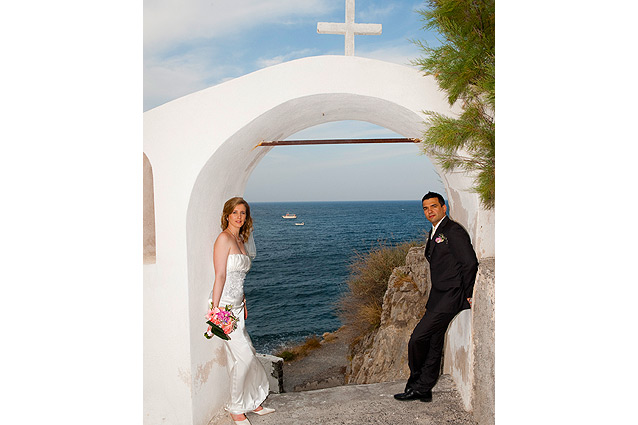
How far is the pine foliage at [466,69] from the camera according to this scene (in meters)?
2.94

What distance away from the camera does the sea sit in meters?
27.6

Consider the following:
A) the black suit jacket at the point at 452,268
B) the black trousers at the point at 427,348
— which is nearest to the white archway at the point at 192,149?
the black suit jacket at the point at 452,268

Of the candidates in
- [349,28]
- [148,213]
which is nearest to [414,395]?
[148,213]

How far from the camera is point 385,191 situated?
55281mm

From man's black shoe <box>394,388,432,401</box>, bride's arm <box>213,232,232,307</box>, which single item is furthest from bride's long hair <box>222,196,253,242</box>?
man's black shoe <box>394,388,432,401</box>

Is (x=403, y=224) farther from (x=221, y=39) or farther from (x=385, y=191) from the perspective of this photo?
(x=221, y=39)

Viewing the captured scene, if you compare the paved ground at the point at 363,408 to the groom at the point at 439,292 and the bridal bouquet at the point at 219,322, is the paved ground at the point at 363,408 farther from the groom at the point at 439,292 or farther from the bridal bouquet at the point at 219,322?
A: the bridal bouquet at the point at 219,322

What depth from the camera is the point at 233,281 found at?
3885mm

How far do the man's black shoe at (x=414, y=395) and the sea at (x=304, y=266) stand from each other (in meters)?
5.96

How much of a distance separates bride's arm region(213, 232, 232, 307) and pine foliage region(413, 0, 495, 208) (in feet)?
6.20

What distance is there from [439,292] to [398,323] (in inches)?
134

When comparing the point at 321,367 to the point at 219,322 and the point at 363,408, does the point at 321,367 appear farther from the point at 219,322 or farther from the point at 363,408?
the point at 219,322
